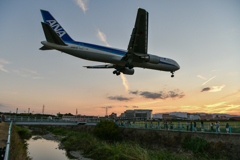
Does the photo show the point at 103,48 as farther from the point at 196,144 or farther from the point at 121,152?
the point at 196,144

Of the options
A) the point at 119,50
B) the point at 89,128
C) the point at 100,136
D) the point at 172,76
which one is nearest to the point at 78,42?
the point at 119,50

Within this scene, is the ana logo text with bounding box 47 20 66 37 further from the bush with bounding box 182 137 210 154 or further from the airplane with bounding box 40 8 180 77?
the bush with bounding box 182 137 210 154

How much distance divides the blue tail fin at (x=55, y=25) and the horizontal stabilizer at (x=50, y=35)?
9.39ft

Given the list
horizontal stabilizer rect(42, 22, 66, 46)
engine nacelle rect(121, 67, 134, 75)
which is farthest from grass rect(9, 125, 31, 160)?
engine nacelle rect(121, 67, 134, 75)

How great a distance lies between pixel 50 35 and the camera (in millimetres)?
19969

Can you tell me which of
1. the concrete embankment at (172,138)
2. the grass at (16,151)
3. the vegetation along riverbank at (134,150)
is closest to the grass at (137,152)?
the vegetation along riverbank at (134,150)

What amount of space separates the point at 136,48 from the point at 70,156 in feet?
66.9

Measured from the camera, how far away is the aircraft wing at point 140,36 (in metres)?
18.8

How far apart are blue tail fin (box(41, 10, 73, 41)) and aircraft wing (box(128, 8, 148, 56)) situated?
28.7ft

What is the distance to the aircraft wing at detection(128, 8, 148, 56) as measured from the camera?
61.6 feet

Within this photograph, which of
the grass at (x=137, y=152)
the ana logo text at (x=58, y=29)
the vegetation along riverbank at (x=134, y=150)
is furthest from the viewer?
the ana logo text at (x=58, y=29)

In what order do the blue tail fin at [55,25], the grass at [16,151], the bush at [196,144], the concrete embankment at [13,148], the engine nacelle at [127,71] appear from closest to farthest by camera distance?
the concrete embankment at [13,148] < the grass at [16,151] < the bush at [196,144] < the blue tail fin at [55,25] < the engine nacelle at [127,71]

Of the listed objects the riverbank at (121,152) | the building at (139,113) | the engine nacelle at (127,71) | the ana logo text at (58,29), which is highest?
the ana logo text at (58,29)

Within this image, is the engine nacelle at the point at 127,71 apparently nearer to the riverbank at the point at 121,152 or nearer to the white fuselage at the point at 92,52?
the white fuselage at the point at 92,52
